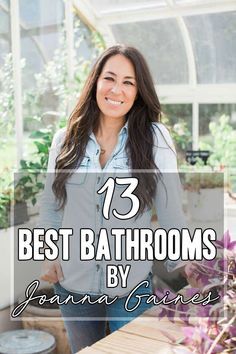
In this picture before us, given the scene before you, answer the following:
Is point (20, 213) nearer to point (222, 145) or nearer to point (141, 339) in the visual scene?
point (222, 145)

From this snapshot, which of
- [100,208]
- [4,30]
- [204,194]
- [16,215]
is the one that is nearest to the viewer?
[100,208]

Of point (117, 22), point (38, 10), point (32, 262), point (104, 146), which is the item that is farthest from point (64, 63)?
point (104, 146)

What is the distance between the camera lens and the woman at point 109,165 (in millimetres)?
1444

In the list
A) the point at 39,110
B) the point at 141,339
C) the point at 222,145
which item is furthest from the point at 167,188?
the point at 222,145

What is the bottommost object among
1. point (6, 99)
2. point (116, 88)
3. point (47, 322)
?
point (47, 322)

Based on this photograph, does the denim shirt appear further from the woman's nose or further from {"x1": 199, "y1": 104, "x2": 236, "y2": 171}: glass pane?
{"x1": 199, "y1": 104, "x2": 236, "y2": 171}: glass pane

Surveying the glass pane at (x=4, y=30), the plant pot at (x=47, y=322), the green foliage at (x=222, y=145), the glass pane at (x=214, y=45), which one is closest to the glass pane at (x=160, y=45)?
the glass pane at (x=214, y=45)

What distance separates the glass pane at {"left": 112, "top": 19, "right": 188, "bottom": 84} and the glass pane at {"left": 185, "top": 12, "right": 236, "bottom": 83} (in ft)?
0.42

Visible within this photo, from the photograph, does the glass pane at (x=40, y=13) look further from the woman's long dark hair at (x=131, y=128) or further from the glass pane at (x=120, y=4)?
the woman's long dark hair at (x=131, y=128)

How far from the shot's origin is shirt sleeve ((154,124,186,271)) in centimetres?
145

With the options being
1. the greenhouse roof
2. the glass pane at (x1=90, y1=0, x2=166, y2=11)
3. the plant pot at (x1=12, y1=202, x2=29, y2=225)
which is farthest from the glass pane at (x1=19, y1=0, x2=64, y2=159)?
the glass pane at (x1=90, y1=0, x2=166, y2=11)

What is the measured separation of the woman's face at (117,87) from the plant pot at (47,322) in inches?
51.2

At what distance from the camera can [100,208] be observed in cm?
142

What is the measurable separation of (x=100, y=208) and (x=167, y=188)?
20 cm
